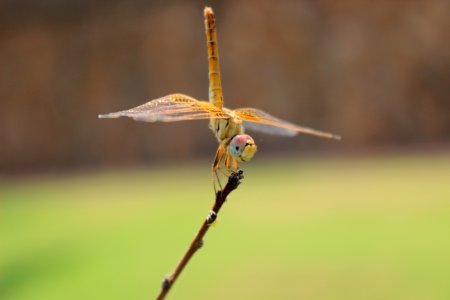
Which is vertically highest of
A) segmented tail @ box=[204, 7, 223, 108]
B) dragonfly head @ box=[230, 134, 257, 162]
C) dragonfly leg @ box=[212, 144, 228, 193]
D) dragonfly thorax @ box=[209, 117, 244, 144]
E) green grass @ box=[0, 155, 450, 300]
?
segmented tail @ box=[204, 7, 223, 108]

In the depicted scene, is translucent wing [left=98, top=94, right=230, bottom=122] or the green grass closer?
translucent wing [left=98, top=94, right=230, bottom=122]

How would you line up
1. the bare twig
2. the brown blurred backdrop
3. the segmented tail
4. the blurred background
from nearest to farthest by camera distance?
the bare twig → the segmented tail → the blurred background → the brown blurred backdrop

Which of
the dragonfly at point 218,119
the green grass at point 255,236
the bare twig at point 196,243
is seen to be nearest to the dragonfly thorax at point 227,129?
the dragonfly at point 218,119

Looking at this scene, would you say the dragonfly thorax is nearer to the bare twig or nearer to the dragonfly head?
the dragonfly head

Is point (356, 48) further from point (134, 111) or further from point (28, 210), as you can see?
point (134, 111)

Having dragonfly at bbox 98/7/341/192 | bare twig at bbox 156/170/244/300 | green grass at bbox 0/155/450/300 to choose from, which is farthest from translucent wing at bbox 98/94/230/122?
green grass at bbox 0/155/450/300

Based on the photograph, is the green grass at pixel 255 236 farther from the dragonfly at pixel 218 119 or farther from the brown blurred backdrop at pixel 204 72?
the dragonfly at pixel 218 119

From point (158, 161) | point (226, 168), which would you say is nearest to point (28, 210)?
point (158, 161)

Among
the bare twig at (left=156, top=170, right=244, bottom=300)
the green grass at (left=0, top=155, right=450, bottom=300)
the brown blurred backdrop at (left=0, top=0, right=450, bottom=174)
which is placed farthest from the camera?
the brown blurred backdrop at (left=0, top=0, right=450, bottom=174)
